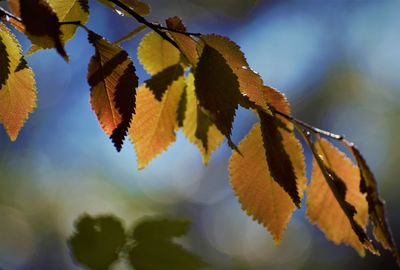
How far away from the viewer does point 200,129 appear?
2.66 ft

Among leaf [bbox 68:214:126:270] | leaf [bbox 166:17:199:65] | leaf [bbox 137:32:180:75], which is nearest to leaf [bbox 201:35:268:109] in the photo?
leaf [bbox 166:17:199:65]

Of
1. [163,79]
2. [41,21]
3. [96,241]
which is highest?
[163,79]

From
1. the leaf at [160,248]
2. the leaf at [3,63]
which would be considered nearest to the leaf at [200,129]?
the leaf at [160,248]

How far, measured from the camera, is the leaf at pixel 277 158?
0.65 m

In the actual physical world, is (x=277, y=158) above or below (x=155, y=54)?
below

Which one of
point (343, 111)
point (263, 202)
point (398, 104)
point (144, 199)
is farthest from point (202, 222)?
point (263, 202)

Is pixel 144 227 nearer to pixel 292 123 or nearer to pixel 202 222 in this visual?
pixel 292 123

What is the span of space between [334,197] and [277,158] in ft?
0.59

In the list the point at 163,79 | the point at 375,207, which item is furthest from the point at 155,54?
the point at 375,207

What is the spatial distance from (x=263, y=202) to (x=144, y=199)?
1054cm

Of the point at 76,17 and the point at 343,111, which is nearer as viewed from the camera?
the point at 76,17

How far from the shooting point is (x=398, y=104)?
11250mm

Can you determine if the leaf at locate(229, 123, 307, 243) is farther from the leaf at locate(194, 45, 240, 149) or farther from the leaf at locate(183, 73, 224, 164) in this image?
the leaf at locate(194, 45, 240, 149)

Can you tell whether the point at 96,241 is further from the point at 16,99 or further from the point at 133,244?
the point at 16,99
